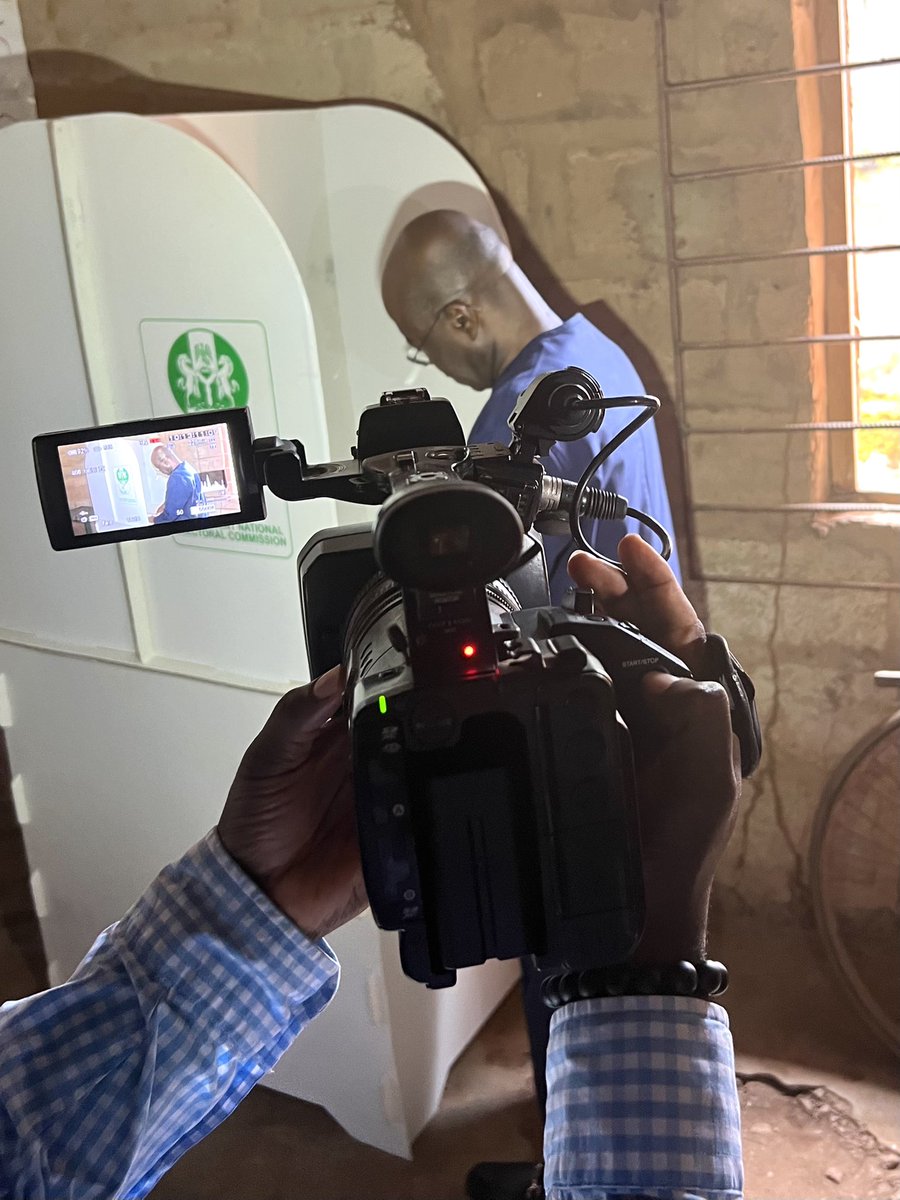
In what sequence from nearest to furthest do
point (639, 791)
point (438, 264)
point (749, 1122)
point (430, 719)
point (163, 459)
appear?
point (430, 719) < point (639, 791) < point (163, 459) < point (438, 264) < point (749, 1122)

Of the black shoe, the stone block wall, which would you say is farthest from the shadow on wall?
the black shoe

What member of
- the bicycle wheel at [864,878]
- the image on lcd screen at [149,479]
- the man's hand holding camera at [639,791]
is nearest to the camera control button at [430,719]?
the man's hand holding camera at [639,791]

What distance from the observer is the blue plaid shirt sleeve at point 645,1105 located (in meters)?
0.55

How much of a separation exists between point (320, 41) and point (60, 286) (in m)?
0.51

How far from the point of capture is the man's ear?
154 cm

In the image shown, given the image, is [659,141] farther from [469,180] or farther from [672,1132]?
[672,1132]

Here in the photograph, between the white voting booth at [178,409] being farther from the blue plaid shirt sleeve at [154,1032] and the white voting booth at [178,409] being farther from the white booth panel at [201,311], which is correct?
the blue plaid shirt sleeve at [154,1032]

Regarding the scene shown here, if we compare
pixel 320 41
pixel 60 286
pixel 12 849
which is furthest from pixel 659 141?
pixel 12 849

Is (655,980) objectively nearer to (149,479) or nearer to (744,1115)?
(149,479)

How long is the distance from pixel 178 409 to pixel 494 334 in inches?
18.4

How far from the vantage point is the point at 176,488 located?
0.71m

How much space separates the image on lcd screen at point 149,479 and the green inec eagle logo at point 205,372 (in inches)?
30.6

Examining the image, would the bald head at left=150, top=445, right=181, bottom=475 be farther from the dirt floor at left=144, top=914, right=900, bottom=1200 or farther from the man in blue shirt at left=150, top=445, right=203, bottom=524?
the dirt floor at left=144, top=914, right=900, bottom=1200

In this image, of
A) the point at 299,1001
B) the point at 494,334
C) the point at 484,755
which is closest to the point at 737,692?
the point at 484,755
